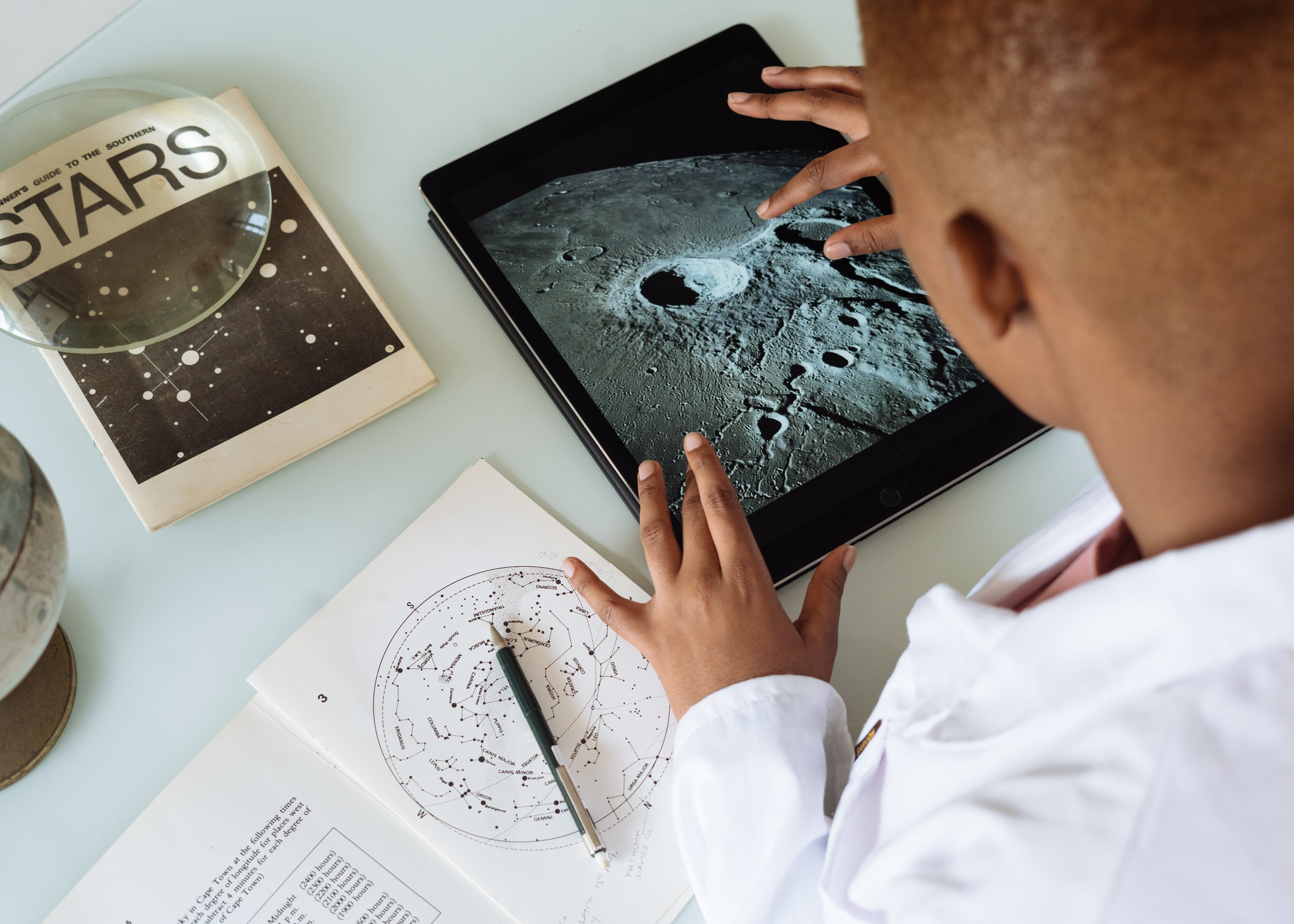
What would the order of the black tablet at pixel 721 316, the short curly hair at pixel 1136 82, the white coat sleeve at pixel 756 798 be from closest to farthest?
the short curly hair at pixel 1136 82 → the white coat sleeve at pixel 756 798 → the black tablet at pixel 721 316

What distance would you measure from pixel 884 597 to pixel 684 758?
0.62 feet

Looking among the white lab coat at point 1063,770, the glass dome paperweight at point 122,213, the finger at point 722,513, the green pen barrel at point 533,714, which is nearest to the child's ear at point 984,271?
the white lab coat at point 1063,770

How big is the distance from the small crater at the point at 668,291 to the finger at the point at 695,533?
0.13m

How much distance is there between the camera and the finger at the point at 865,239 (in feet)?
2.14

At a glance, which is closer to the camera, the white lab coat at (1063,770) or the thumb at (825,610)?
the white lab coat at (1063,770)

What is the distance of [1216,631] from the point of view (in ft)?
1.17

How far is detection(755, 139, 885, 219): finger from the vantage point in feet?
2.22

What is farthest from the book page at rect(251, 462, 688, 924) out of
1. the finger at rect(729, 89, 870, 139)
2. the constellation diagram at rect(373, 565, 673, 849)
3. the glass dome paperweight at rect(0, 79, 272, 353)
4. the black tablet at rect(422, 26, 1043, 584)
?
the finger at rect(729, 89, 870, 139)

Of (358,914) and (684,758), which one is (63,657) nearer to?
(358,914)

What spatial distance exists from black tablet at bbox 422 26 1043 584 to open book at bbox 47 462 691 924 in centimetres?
12

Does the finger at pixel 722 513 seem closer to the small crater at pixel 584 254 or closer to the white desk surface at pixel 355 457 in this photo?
the white desk surface at pixel 355 457

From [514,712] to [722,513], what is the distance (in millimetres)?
197

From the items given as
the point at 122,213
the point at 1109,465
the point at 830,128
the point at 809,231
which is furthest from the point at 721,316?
the point at 122,213

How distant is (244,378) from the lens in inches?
25.3
